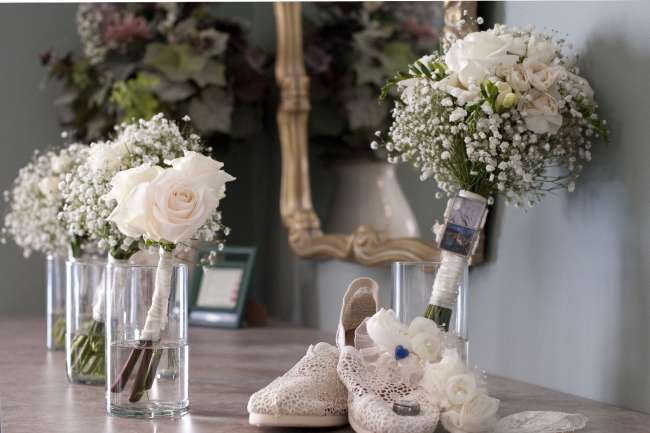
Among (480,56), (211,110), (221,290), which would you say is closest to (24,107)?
(211,110)

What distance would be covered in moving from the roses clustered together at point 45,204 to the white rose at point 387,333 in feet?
2.80

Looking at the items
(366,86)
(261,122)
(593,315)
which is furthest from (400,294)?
(261,122)

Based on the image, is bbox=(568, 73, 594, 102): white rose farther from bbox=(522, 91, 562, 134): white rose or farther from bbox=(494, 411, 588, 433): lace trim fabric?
bbox=(494, 411, 588, 433): lace trim fabric

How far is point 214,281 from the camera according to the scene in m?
2.45

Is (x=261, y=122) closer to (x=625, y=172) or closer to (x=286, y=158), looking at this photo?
(x=286, y=158)

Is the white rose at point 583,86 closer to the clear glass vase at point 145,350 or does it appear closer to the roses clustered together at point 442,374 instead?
the roses clustered together at point 442,374

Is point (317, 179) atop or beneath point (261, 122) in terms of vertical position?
beneath

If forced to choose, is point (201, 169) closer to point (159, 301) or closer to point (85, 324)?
point (159, 301)

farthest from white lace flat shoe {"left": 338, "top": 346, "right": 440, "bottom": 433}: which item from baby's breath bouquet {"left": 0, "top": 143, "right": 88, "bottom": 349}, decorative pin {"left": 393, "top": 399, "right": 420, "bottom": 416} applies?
baby's breath bouquet {"left": 0, "top": 143, "right": 88, "bottom": 349}

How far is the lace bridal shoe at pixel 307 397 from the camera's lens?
1191 mm

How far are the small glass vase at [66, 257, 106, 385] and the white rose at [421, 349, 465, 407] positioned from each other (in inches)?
25.2

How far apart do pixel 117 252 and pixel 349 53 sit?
92 cm

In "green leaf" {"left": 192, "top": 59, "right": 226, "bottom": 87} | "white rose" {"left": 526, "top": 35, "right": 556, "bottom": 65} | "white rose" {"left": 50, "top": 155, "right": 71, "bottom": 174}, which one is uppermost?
"green leaf" {"left": 192, "top": 59, "right": 226, "bottom": 87}

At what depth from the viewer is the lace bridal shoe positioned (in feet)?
3.91
